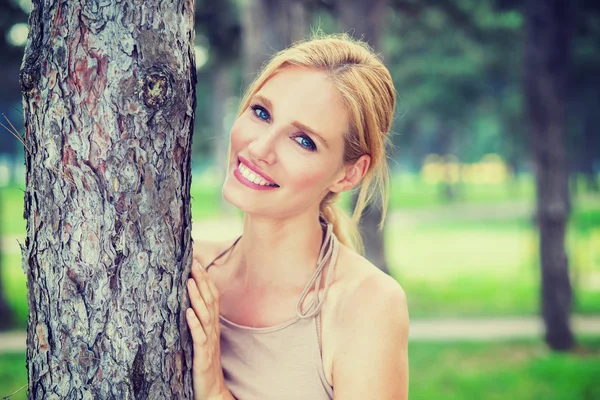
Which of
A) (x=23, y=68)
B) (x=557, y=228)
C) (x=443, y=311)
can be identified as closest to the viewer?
(x=23, y=68)

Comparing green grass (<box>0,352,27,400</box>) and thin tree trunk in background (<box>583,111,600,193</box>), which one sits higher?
thin tree trunk in background (<box>583,111,600,193</box>)

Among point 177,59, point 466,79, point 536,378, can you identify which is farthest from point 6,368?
point 466,79

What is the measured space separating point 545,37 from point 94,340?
7.60 m

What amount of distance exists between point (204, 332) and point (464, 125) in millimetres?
20905

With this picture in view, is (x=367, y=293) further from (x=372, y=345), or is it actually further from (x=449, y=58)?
(x=449, y=58)

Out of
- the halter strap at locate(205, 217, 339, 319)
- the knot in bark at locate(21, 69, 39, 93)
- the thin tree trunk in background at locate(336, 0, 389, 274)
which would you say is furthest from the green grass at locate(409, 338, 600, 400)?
the knot in bark at locate(21, 69, 39, 93)

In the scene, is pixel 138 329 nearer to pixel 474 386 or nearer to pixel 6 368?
pixel 474 386

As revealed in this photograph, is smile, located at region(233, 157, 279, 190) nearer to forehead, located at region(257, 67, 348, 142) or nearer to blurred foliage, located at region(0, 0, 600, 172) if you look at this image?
forehead, located at region(257, 67, 348, 142)

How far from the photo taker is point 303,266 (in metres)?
2.40

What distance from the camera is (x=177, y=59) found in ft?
5.81

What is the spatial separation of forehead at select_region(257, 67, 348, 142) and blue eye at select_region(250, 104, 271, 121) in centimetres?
5

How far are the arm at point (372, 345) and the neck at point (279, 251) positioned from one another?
11.3 inches

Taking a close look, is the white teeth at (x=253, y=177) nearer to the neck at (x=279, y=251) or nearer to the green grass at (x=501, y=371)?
the neck at (x=279, y=251)

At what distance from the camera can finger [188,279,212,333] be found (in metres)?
1.94
